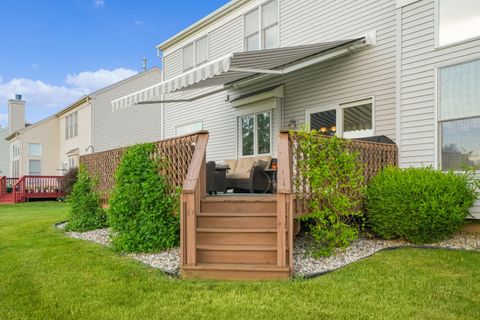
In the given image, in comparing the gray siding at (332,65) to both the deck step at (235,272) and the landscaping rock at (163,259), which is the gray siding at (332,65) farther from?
the landscaping rock at (163,259)

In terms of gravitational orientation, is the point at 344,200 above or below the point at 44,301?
above

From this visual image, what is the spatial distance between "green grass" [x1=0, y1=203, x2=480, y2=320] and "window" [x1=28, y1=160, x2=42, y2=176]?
91.5 feet

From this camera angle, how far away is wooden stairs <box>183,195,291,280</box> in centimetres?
514

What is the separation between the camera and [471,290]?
456 cm

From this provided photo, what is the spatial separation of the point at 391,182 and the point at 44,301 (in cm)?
504

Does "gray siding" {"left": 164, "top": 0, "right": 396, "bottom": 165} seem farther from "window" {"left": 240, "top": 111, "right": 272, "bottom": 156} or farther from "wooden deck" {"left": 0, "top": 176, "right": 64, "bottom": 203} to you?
"wooden deck" {"left": 0, "top": 176, "right": 64, "bottom": 203}

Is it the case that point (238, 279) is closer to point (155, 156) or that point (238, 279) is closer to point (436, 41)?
point (155, 156)

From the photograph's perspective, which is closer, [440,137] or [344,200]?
[344,200]

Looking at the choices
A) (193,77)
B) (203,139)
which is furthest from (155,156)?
(193,77)

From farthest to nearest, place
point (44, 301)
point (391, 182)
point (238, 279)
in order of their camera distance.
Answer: point (391, 182)
point (238, 279)
point (44, 301)

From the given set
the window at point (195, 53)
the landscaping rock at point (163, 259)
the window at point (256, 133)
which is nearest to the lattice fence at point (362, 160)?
the landscaping rock at point (163, 259)

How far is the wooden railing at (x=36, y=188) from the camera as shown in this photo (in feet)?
75.2

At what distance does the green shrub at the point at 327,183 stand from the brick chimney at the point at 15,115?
3602 centimetres

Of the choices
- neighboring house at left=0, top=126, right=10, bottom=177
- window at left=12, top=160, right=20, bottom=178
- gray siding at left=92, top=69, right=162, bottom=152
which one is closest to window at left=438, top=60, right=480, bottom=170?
gray siding at left=92, top=69, right=162, bottom=152
